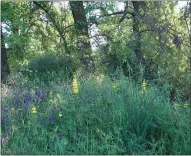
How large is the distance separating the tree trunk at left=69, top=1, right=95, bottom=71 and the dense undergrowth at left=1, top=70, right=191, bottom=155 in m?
5.09

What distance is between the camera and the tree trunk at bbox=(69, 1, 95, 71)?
10.9 m

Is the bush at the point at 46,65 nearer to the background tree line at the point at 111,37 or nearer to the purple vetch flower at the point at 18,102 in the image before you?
the background tree line at the point at 111,37

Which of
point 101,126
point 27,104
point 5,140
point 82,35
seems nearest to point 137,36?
point 82,35

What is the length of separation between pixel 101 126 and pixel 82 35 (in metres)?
7.62

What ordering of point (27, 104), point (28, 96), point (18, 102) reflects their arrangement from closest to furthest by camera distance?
1. point (27, 104)
2. point (18, 102)
3. point (28, 96)

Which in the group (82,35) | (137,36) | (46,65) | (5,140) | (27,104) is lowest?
(5,140)

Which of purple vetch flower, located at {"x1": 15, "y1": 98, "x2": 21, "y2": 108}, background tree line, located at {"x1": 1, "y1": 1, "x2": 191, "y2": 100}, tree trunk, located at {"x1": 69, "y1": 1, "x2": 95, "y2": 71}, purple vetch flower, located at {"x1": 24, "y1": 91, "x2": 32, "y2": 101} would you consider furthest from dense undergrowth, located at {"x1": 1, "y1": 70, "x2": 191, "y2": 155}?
tree trunk, located at {"x1": 69, "y1": 1, "x2": 95, "y2": 71}

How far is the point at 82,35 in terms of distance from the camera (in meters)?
11.8

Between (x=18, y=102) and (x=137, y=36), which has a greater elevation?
(x=137, y=36)

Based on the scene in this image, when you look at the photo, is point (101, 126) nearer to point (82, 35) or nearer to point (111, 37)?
point (111, 37)

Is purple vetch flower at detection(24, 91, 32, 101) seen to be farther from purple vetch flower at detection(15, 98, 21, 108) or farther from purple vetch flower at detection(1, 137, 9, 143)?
purple vetch flower at detection(1, 137, 9, 143)

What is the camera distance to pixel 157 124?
4.45 meters

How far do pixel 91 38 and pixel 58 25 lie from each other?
2140 mm

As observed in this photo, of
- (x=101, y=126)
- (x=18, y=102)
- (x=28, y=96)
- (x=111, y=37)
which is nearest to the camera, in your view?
(x=101, y=126)
